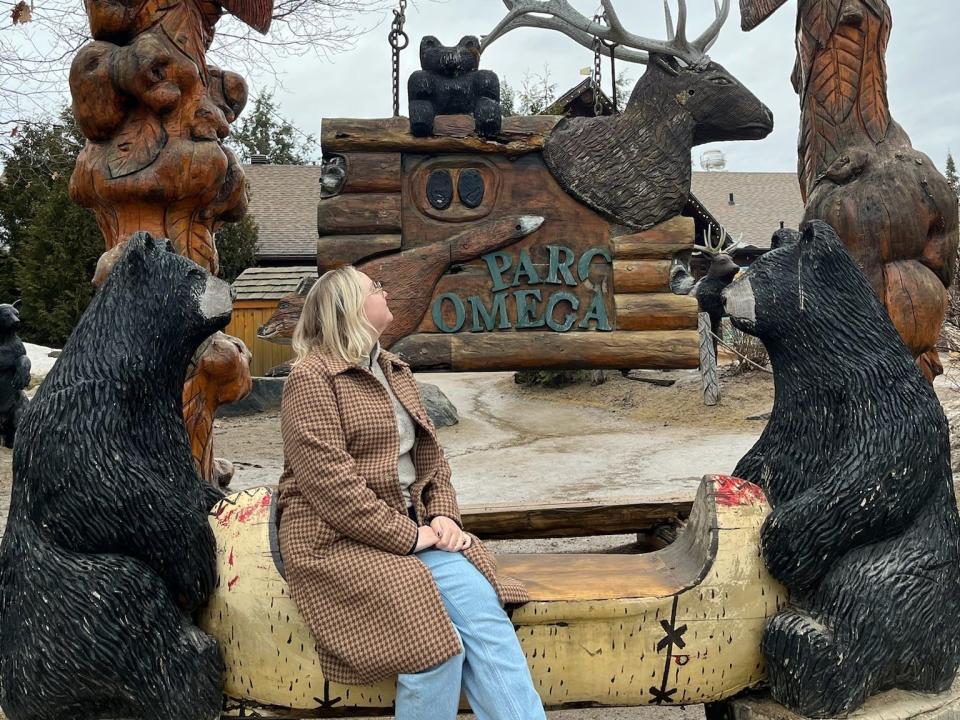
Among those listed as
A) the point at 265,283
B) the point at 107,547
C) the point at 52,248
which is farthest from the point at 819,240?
the point at 265,283

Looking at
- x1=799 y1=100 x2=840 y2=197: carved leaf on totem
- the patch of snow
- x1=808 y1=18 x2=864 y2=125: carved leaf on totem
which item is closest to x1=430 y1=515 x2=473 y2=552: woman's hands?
x1=799 y1=100 x2=840 y2=197: carved leaf on totem

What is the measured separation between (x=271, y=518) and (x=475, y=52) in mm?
1859

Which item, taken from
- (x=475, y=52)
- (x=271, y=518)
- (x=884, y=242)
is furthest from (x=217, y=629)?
(x=884, y=242)

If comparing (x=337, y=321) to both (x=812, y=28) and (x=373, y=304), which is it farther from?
(x=812, y=28)

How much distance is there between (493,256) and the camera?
3100 mm

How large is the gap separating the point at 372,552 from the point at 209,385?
1.40m

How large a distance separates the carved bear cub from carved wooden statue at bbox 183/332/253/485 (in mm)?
1014

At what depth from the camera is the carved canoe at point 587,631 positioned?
199 cm

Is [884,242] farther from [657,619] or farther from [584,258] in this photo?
[657,619]

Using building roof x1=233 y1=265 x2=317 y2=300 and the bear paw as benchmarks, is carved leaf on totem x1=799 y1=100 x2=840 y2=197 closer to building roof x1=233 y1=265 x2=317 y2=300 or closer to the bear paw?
the bear paw

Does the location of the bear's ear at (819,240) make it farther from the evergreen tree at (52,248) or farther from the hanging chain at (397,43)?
the evergreen tree at (52,248)

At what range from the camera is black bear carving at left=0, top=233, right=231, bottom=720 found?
6.10 feet

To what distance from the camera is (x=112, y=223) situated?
2984mm

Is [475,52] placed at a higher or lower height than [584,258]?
higher
